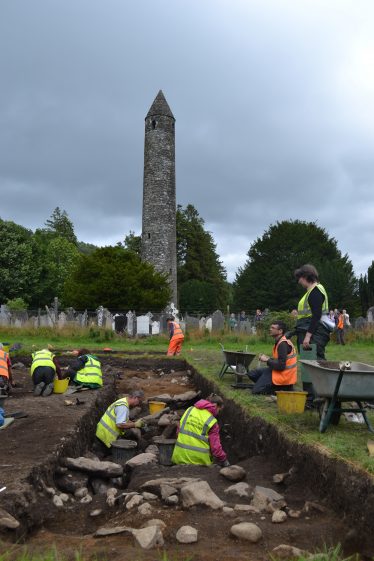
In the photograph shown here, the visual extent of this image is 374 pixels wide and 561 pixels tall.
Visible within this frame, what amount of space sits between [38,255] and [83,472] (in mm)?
43554

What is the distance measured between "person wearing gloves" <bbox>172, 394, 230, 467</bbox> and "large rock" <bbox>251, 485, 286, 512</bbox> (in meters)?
1.68

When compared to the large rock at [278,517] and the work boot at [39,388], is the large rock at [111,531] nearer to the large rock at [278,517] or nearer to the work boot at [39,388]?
the large rock at [278,517]

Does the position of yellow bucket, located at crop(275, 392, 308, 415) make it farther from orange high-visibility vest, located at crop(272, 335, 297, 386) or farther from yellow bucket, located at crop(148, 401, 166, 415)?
yellow bucket, located at crop(148, 401, 166, 415)

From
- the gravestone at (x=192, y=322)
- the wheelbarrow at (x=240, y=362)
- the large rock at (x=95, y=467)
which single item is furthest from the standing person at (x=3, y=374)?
the gravestone at (x=192, y=322)

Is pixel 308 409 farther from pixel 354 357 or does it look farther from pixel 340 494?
pixel 354 357

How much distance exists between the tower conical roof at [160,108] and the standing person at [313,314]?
119 feet

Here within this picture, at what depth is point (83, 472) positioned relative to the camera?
20.4 ft

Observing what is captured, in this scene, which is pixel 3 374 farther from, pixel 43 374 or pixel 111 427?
pixel 111 427

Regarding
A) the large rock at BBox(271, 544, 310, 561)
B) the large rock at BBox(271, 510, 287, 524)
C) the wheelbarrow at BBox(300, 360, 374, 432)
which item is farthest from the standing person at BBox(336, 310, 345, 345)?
the large rock at BBox(271, 544, 310, 561)

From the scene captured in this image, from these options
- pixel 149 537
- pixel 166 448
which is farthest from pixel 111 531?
pixel 166 448

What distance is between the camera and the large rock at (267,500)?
440 centimetres

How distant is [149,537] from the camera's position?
360 centimetres

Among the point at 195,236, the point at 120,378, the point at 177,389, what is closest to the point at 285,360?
the point at 177,389

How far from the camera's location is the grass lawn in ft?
16.7
